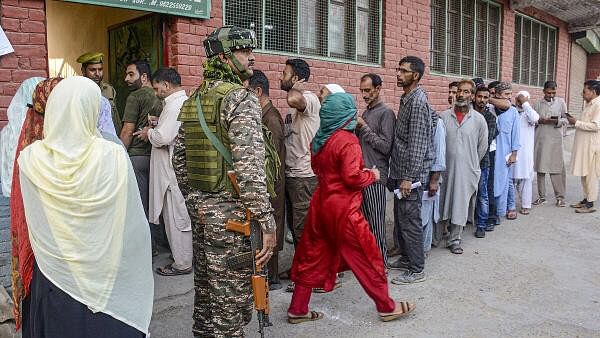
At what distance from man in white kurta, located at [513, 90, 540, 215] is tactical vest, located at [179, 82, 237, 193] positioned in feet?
18.3

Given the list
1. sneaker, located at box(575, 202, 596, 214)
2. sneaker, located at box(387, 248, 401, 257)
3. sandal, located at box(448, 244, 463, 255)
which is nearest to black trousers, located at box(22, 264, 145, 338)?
sneaker, located at box(387, 248, 401, 257)

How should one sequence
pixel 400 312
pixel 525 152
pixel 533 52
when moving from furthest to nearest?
pixel 533 52, pixel 525 152, pixel 400 312

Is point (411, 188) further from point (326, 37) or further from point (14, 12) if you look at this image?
point (14, 12)

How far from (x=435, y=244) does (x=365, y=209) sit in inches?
66.1

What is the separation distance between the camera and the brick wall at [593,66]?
15.7 m

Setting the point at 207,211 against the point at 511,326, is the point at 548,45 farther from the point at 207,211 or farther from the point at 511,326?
the point at 207,211

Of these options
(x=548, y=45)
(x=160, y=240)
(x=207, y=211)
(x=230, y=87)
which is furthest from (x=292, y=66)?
(x=548, y=45)

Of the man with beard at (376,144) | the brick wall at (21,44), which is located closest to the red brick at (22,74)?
the brick wall at (21,44)

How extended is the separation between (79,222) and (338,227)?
1839 mm

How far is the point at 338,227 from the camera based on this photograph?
3.50 m

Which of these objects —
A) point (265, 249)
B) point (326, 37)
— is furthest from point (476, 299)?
point (326, 37)

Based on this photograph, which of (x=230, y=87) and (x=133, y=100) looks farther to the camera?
(x=133, y=100)

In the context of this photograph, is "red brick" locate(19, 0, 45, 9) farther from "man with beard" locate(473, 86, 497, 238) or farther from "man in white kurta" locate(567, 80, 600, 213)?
"man in white kurta" locate(567, 80, 600, 213)

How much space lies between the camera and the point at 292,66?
4289 millimetres
